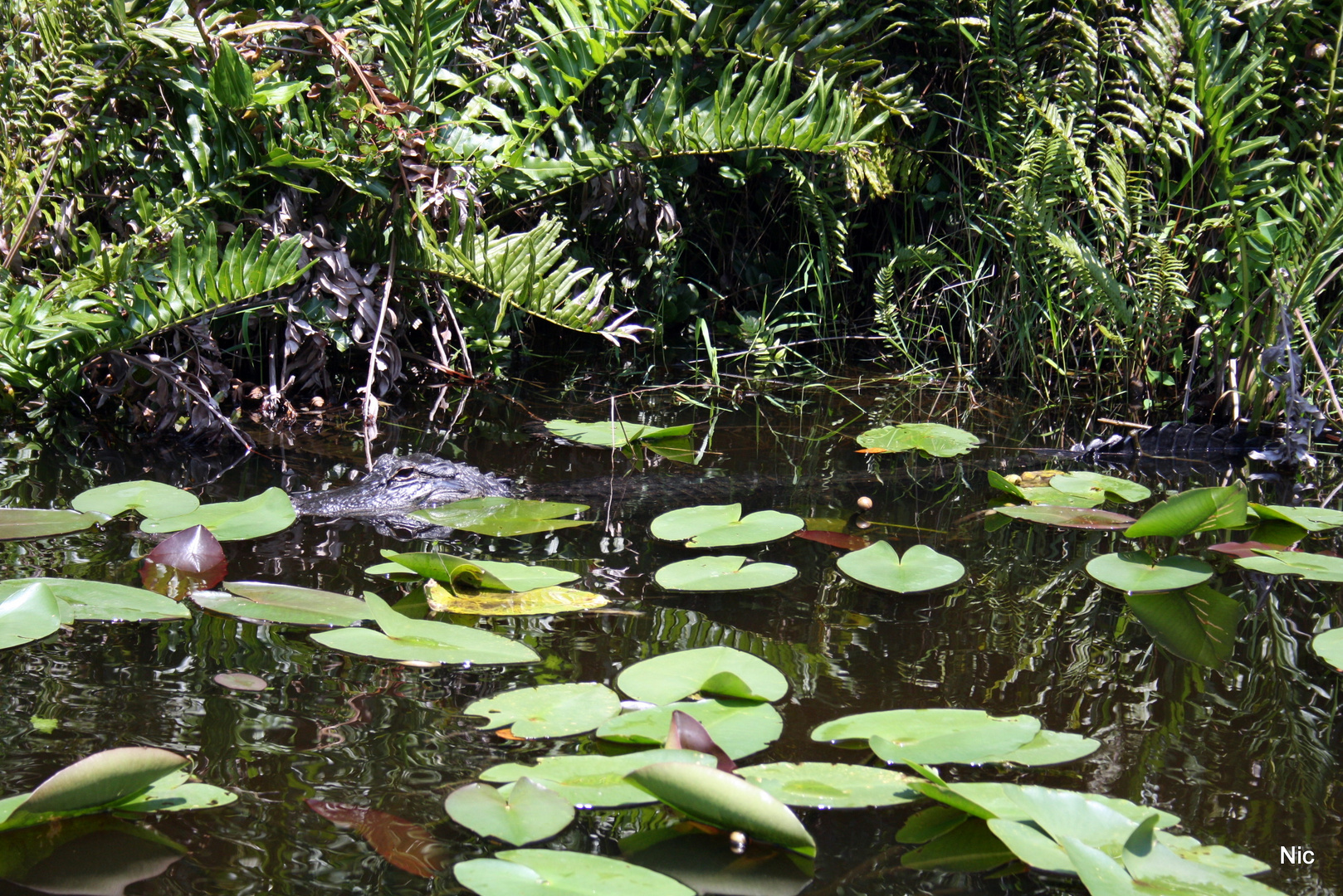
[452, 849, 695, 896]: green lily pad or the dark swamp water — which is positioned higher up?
[452, 849, 695, 896]: green lily pad

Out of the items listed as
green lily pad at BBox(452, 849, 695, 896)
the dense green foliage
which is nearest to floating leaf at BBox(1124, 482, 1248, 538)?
the dense green foliage

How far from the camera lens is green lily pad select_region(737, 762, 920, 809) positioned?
1005 millimetres

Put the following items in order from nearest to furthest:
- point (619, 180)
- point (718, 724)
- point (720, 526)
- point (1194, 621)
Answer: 1. point (718, 724)
2. point (1194, 621)
3. point (720, 526)
4. point (619, 180)

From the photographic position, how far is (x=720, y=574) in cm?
163

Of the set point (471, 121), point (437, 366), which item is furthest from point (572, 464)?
point (471, 121)

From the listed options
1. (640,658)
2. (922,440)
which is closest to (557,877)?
(640,658)

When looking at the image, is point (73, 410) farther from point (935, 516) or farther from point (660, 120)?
point (935, 516)

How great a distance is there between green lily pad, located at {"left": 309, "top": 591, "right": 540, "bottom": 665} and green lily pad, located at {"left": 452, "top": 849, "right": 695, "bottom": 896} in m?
0.42

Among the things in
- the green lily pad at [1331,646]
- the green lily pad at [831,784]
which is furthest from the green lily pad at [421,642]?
the green lily pad at [1331,646]

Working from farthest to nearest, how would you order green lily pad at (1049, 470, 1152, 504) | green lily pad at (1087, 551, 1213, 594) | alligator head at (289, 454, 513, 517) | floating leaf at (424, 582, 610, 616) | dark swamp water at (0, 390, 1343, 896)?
green lily pad at (1049, 470, 1152, 504), alligator head at (289, 454, 513, 517), green lily pad at (1087, 551, 1213, 594), floating leaf at (424, 582, 610, 616), dark swamp water at (0, 390, 1343, 896)

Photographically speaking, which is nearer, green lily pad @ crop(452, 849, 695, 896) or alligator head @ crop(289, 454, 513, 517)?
green lily pad @ crop(452, 849, 695, 896)

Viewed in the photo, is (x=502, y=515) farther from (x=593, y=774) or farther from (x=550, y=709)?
(x=593, y=774)

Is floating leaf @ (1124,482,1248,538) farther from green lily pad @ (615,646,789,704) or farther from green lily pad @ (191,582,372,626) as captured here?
green lily pad @ (191,582,372,626)

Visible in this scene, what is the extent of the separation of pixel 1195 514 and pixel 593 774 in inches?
48.0
